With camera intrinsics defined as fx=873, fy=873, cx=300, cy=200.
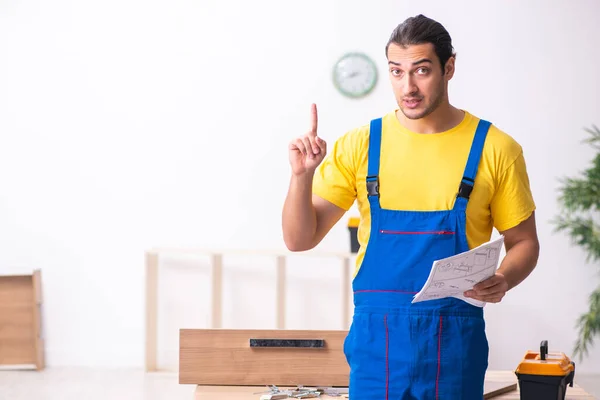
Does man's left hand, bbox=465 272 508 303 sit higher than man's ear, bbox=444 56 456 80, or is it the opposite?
man's ear, bbox=444 56 456 80

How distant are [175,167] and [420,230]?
378cm

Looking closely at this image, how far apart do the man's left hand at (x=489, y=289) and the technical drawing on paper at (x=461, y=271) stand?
0.05 ft

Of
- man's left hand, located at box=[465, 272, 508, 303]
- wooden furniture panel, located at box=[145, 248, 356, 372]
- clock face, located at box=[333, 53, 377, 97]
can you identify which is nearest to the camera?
man's left hand, located at box=[465, 272, 508, 303]

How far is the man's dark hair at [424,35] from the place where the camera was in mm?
1706

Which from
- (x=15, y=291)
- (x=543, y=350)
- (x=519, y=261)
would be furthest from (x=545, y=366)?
(x=15, y=291)

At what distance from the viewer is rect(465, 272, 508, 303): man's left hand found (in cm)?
159

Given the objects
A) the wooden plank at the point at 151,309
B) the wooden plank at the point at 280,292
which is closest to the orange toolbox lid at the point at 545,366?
the wooden plank at the point at 280,292

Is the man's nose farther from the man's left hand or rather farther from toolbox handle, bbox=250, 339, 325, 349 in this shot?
toolbox handle, bbox=250, 339, 325, 349

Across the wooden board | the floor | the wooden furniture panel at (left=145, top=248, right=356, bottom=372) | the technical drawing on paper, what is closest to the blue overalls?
the technical drawing on paper

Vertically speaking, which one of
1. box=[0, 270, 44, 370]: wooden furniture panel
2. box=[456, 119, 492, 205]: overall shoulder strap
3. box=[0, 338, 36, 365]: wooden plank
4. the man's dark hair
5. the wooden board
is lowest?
box=[0, 338, 36, 365]: wooden plank

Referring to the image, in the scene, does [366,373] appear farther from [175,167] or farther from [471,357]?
[175,167]

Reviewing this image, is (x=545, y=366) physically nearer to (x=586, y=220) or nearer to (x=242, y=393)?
(x=242, y=393)

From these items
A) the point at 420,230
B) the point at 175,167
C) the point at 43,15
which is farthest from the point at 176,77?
the point at 420,230

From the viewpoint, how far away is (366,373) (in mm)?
1674
